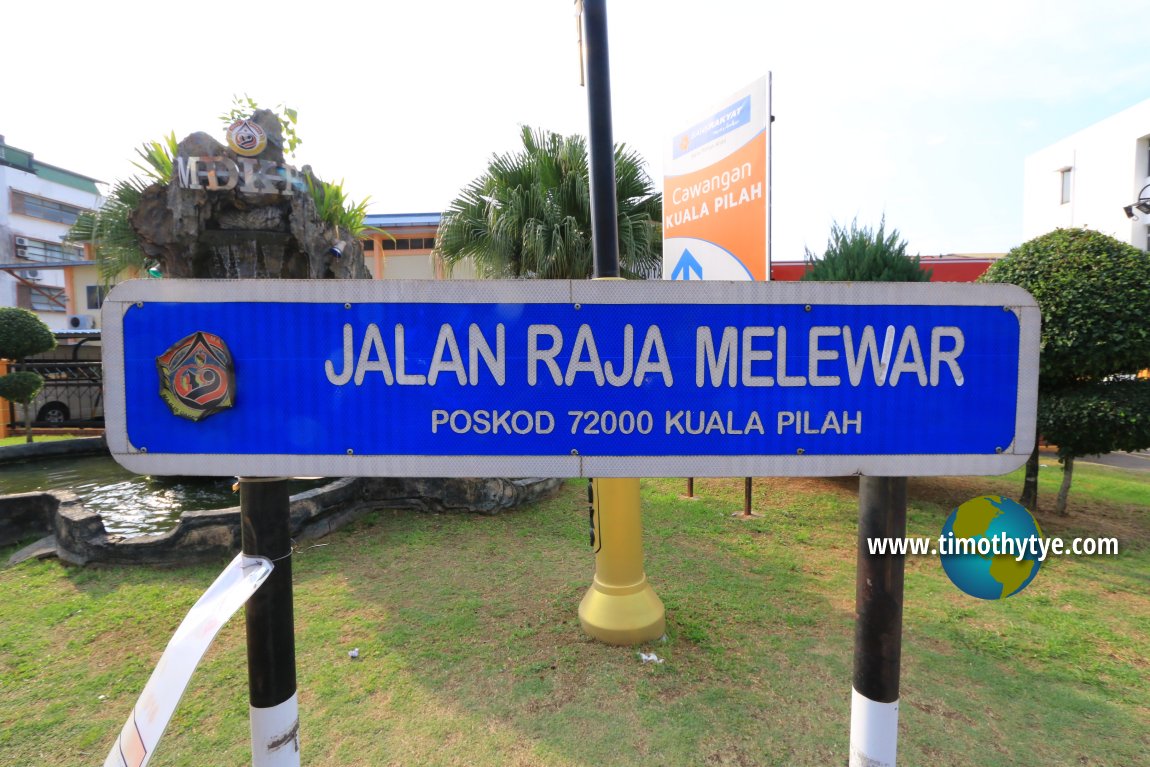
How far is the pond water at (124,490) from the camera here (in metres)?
6.20

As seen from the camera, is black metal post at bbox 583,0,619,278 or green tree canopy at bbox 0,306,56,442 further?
green tree canopy at bbox 0,306,56,442

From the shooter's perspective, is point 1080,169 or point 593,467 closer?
point 593,467

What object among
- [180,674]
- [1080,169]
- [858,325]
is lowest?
[180,674]

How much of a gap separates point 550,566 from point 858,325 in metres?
4.11

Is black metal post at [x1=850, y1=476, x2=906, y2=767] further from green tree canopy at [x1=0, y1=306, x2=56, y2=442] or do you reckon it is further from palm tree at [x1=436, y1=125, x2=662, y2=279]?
green tree canopy at [x1=0, y1=306, x2=56, y2=442]

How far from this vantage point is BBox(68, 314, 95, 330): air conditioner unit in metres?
22.5

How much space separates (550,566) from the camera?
496 centimetres

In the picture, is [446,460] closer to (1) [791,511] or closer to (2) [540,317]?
(2) [540,317]

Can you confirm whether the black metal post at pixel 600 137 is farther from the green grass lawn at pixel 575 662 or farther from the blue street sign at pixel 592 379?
the green grass lawn at pixel 575 662

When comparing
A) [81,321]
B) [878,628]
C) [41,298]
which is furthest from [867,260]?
[41,298]

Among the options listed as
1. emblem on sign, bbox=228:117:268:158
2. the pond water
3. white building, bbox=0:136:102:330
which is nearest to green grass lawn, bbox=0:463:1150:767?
the pond water

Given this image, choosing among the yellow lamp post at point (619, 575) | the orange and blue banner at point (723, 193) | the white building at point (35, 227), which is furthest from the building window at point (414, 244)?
the white building at point (35, 227)

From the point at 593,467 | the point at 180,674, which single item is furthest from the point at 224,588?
the point at 593,467

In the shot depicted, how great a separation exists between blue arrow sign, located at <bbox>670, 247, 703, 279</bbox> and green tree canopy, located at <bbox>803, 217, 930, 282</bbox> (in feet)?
5.14
